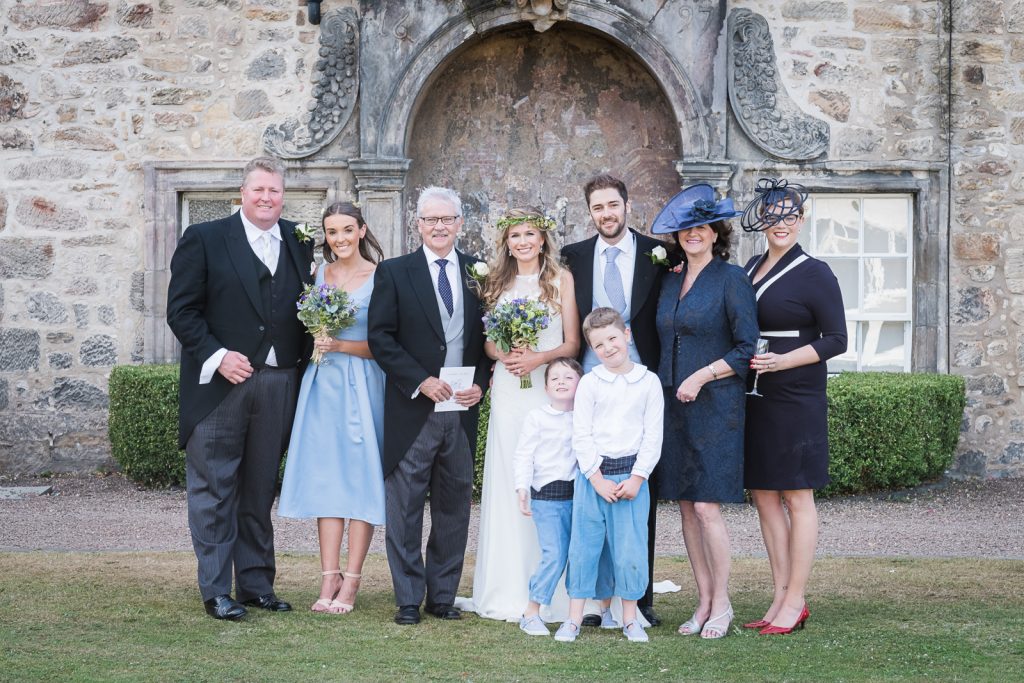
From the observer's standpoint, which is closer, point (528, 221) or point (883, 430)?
point (528, 221)

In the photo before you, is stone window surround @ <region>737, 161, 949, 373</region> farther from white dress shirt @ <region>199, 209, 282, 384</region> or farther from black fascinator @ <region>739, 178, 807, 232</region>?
white dress shirt @ <region>199, 209, 282, 384</region>

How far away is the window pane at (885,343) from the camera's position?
1014 cm

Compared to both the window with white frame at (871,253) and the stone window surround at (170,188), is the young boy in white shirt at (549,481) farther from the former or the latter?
the window with white frame at (871,253)

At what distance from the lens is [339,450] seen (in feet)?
18.4

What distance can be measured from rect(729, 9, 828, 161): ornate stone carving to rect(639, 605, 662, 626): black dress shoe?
203 inches

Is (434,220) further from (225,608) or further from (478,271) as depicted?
(225,608)

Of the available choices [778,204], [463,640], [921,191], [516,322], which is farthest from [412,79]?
[463,640]

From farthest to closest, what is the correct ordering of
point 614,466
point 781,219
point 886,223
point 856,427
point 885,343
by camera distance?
1. point 885,343
2. point 886,223
3. point 856,427
4. point 781,219
5. point 614,466

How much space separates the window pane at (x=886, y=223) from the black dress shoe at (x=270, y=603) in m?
6.15

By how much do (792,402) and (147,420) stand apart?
5750 mm

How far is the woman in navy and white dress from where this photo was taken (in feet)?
17.1

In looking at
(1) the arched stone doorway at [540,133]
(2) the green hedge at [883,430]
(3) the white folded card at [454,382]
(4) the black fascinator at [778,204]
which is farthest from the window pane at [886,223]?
(3) the white folded card at [454,382]

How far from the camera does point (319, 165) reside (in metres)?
9.85

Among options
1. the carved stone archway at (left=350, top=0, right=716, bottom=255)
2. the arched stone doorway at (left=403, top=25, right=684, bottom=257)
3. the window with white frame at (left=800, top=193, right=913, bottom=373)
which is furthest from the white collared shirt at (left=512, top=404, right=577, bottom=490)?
the window with white frame at (left=800, top=193, right=913, bottom=373)
